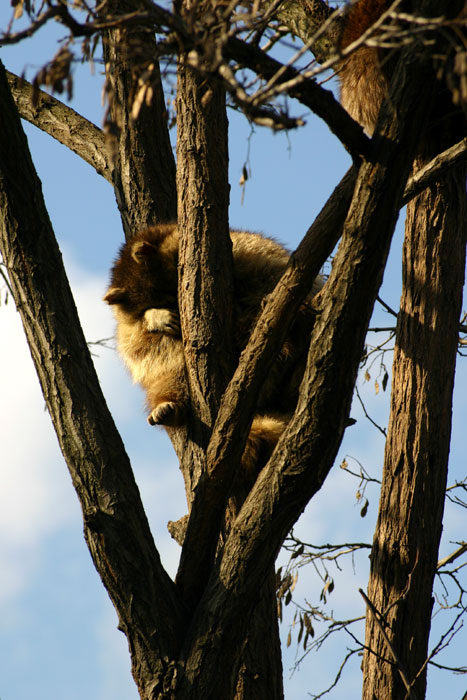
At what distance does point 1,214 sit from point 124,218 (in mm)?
2010

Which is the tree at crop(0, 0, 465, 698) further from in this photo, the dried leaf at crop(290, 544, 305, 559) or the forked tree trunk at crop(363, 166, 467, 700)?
the dried leaf at crop(290, 544, 305, 559)

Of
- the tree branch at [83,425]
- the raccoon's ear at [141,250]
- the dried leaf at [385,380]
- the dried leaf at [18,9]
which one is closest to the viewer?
the dried leaf at [18,9]

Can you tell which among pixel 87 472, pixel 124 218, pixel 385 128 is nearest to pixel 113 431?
pixel 87 472

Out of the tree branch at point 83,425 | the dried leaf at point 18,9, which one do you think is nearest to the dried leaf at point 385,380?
the tree branch at point 83,425

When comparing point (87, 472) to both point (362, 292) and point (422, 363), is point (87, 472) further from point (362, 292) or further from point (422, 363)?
point (422, 363)

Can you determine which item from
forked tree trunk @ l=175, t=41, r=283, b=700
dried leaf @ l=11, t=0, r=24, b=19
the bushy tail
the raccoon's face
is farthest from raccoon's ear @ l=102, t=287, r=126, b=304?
dried leaf @ l=11, t=0, r=24, b=19

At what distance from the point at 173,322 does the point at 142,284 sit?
0.43m

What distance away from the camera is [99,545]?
3232 mm

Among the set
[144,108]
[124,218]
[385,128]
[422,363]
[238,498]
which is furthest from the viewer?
[124,218]

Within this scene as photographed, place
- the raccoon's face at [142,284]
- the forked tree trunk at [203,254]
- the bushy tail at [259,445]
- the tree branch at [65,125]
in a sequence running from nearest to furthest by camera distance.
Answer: the forked tree trunk at [203,254] < the bushy tail at [259,445] < the raccoon's face at [142,284] < the tree branch at [65,125]

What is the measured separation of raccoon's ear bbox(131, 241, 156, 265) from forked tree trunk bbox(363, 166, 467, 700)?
61.4 inches

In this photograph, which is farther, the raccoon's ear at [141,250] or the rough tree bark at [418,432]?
the raccoon's ear at [141,250]

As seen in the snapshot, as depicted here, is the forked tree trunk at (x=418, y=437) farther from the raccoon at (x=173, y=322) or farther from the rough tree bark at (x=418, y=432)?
the raccoon at (x=173, y=322)

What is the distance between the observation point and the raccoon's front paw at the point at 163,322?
493cm
